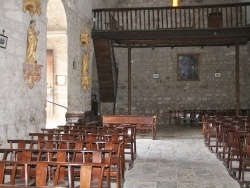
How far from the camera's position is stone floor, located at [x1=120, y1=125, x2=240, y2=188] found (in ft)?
16.9

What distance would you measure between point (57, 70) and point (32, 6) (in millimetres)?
3329

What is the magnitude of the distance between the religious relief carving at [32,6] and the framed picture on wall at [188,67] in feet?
34.3

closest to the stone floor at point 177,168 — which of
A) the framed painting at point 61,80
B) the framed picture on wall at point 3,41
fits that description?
the framed painting at point 61,80

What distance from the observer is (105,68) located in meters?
13.7

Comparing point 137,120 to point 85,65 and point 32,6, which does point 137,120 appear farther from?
point 32,6

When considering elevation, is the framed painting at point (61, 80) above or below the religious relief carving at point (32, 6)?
below

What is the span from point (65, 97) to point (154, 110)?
24.4ft

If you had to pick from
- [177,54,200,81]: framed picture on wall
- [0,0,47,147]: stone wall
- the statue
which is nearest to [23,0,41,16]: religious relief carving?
[0,0,47,147]: stone wall

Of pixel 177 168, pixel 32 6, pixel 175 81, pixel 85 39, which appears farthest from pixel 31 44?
pixel 175 81

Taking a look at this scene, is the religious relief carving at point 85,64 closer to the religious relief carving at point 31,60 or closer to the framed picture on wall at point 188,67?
the religious relief carving at point 31,60

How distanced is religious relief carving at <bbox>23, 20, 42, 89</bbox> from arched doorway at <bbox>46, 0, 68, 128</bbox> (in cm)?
273

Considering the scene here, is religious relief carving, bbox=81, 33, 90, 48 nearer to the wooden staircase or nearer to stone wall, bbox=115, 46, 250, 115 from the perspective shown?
the wooden staircase

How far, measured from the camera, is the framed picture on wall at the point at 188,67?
54.2 feet

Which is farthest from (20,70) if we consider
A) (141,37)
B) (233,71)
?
(233,71)
